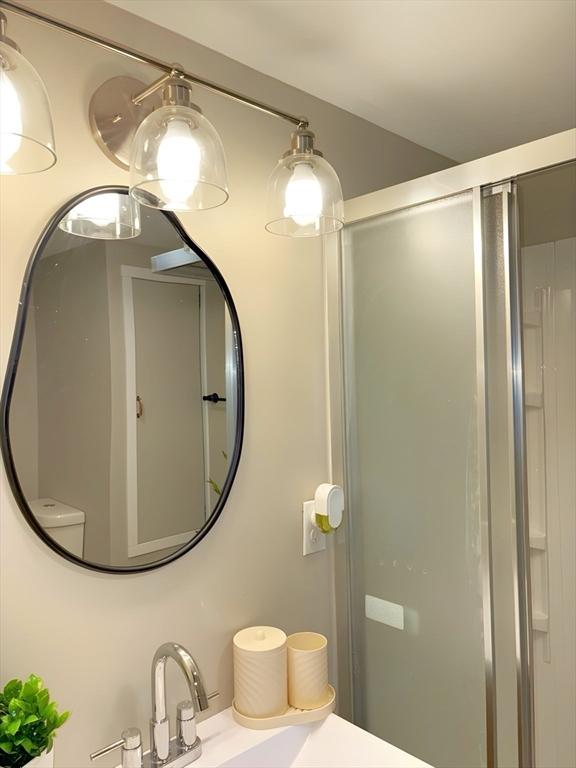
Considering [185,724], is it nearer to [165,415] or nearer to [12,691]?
[12,691]

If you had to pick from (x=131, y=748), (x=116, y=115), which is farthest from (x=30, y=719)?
(x=116, y=115)

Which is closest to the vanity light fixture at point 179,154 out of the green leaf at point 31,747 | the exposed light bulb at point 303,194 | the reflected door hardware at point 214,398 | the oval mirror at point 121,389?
the exposed light bulb at point 303,194

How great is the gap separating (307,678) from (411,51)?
1.54m

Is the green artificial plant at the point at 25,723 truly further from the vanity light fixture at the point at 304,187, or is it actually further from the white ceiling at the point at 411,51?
the white ceiling at the point at 411,51

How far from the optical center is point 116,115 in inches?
48.0

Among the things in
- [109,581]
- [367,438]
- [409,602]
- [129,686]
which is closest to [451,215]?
[367,438]

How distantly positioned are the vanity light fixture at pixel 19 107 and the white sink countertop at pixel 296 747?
46.6 inches

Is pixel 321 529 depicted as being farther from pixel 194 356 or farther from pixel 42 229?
pixel 42 229

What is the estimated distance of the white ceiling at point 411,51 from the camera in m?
1.30

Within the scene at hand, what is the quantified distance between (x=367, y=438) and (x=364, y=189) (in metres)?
0.77

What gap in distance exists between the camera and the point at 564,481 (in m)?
1.89

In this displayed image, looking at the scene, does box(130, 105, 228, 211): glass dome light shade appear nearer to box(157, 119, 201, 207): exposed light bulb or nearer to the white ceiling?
box(157, 119, 201, 207): exposed light bulb

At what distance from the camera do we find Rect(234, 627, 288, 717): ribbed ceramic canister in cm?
135

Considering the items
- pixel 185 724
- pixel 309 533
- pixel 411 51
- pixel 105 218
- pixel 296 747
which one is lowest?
pixel 296 747
